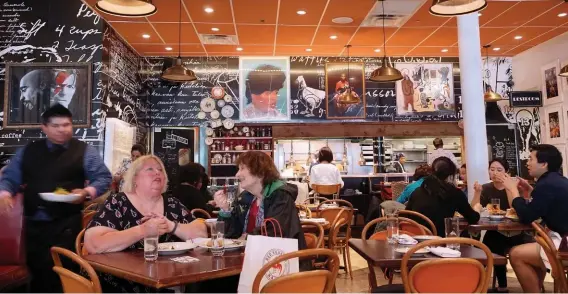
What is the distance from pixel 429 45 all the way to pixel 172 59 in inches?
221

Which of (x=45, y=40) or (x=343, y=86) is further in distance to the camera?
(x=343, y=86)

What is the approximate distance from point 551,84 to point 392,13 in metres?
4.57

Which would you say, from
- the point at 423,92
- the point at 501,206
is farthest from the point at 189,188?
the point at 423,92

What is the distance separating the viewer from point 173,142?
9.96 m

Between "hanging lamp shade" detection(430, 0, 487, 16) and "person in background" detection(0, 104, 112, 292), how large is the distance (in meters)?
3.26

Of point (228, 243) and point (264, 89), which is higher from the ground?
point (264, 89)

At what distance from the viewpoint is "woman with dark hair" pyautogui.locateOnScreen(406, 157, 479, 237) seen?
399 cm

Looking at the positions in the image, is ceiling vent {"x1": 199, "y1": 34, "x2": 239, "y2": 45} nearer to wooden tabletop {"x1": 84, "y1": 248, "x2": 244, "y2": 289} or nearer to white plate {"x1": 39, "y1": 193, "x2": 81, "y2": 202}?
white plate {"x1": 39, "y1": 193, "x2": 81, "y2": 202}

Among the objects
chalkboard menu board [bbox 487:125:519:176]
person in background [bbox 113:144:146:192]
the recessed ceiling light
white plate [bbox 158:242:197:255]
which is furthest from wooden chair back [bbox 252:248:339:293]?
chalkboard menu board [bbox 487:125:519:176]

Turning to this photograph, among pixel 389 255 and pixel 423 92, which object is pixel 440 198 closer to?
pixel 389 255

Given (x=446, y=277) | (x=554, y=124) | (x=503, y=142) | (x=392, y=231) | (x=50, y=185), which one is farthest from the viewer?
(x=503, y=142)

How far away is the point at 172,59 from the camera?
9.95 metres

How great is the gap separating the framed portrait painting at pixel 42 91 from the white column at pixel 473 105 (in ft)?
18.6

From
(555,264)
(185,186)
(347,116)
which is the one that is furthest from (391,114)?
(555,264)
